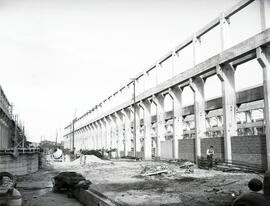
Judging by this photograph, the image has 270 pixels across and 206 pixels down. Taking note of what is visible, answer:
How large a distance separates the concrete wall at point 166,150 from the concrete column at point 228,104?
37.0ft

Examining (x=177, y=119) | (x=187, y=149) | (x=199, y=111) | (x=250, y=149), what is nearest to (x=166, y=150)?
(x=177, y=119)

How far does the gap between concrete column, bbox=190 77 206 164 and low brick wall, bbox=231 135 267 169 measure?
5.13 m

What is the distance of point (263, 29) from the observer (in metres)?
19.8

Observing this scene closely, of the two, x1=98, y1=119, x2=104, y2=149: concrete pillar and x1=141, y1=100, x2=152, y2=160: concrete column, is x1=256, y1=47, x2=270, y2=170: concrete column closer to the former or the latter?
x1=141, y1=100, x2=152, y2=160: concrete column

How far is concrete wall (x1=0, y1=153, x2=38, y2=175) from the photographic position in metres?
27.9

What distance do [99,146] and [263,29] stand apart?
2193 inches

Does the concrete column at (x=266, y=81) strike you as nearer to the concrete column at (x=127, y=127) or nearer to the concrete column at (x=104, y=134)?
the concrete column at (x=127, y=127)

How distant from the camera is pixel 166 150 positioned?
114ft

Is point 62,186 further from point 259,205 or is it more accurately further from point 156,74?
point 156,74

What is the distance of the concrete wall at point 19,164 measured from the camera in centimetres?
2790

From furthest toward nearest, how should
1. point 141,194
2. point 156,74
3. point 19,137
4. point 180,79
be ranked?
point 19,137 → point 156,74 → point 180,79 → point 141,194

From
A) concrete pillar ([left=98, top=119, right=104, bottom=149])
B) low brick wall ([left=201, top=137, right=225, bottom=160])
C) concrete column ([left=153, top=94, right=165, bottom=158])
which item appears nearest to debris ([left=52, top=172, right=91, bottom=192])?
low brick wall ([left=201, top=137, right=225, bottom=160])

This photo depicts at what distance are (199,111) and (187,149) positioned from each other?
455cm

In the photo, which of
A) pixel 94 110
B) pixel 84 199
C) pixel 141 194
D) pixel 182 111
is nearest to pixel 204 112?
pixel 182 111
